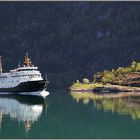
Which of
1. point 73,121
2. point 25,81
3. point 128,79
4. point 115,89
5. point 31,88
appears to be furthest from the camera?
point 128,79

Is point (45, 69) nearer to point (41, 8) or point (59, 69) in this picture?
point (59, 69)

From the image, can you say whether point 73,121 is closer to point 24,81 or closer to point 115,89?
point 24,81

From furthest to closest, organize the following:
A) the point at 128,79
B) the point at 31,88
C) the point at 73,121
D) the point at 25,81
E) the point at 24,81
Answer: the point at 128,79
the point at 24,81
the point at 25,81
the point at 31,88
the point at 73,121

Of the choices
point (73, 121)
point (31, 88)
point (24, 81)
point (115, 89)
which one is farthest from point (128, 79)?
point (73, 121)

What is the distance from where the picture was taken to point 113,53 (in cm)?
11088

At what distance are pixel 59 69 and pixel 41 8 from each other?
78.2ft

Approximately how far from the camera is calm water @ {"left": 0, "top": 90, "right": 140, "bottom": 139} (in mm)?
31078

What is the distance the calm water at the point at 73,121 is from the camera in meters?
31.1

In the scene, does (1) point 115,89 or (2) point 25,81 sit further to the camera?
(1) point 115,89

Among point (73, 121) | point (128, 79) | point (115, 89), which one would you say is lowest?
point (115, 89)

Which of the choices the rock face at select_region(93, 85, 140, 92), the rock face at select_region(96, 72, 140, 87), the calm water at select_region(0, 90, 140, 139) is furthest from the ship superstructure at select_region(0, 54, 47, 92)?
the calm water at select_region(0, 90, 140, 139)

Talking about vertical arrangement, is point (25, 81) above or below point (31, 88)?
above

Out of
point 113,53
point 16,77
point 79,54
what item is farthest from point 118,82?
point 79,54

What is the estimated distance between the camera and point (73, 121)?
37500 mm
